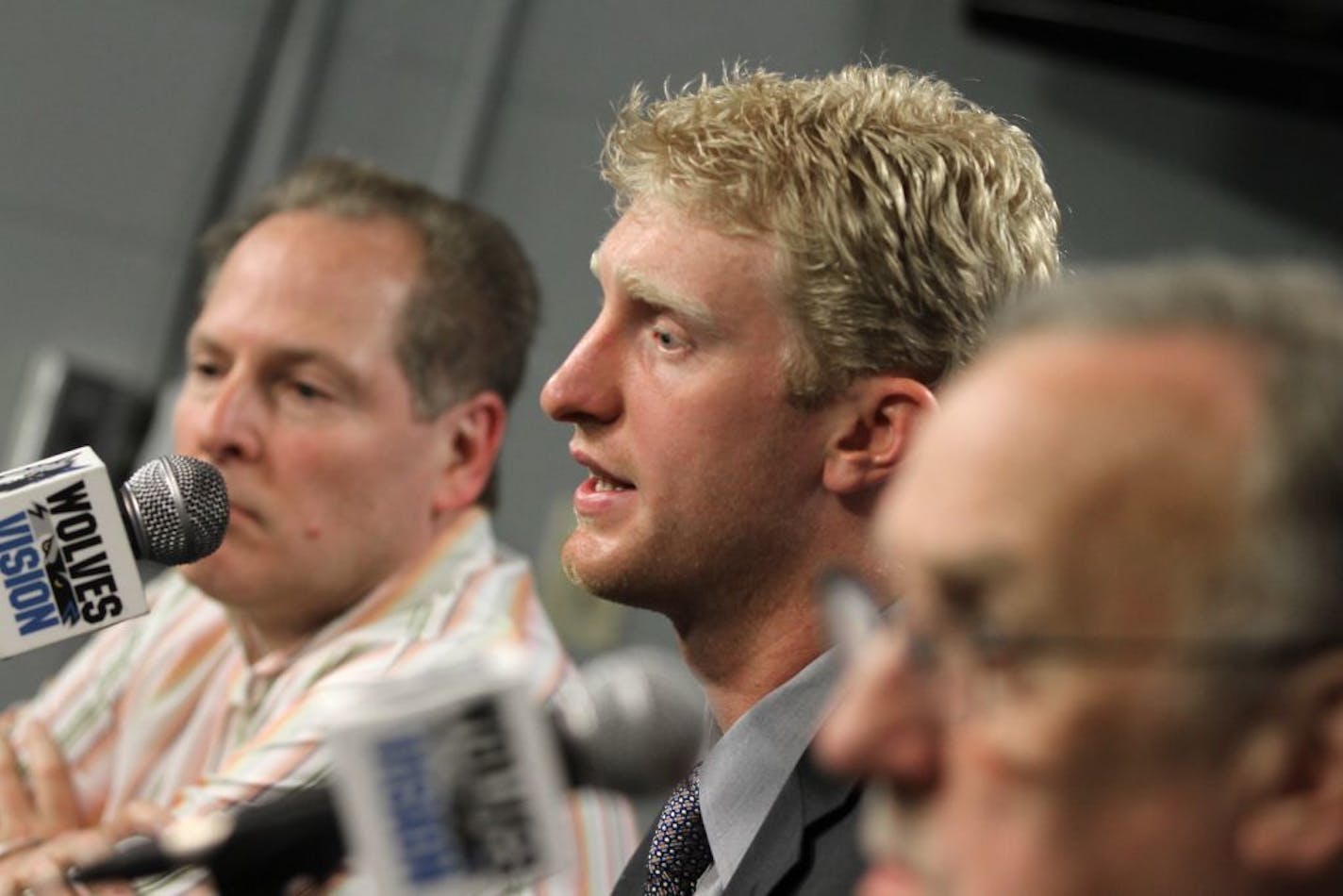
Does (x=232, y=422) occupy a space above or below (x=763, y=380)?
below

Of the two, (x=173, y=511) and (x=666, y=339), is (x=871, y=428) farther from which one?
(x=173, y=511)

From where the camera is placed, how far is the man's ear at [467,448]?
8.13 feet

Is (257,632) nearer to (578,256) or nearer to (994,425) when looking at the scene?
(578,256)

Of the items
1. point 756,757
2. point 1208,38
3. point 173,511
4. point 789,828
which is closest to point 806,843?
point 789,828

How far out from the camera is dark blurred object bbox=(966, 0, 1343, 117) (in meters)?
2.68

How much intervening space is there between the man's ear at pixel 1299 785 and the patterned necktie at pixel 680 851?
2.76 feet

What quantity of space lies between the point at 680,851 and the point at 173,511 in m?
0.53

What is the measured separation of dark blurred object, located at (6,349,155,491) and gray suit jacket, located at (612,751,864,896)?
7.71ft

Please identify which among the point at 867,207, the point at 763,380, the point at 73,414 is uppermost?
the point at 867,207

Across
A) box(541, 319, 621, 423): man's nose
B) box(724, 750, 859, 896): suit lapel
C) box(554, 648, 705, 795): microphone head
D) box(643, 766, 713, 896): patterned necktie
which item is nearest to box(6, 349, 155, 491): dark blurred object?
box(541, 319, 621, 423): man's nose

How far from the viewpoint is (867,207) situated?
5.59ft

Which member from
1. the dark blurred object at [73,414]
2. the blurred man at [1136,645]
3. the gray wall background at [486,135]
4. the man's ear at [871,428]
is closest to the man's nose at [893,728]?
the blurred man at [1136,645]

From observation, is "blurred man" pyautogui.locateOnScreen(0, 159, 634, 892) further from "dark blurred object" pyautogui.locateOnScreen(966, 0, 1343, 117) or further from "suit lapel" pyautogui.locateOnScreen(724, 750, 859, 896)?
"dark blurred object" pyautogui.locateOnScreen(966, 0, 1343, 117)

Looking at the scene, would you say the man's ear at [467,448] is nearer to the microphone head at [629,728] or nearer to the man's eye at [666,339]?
the man's eye at [666,339]
